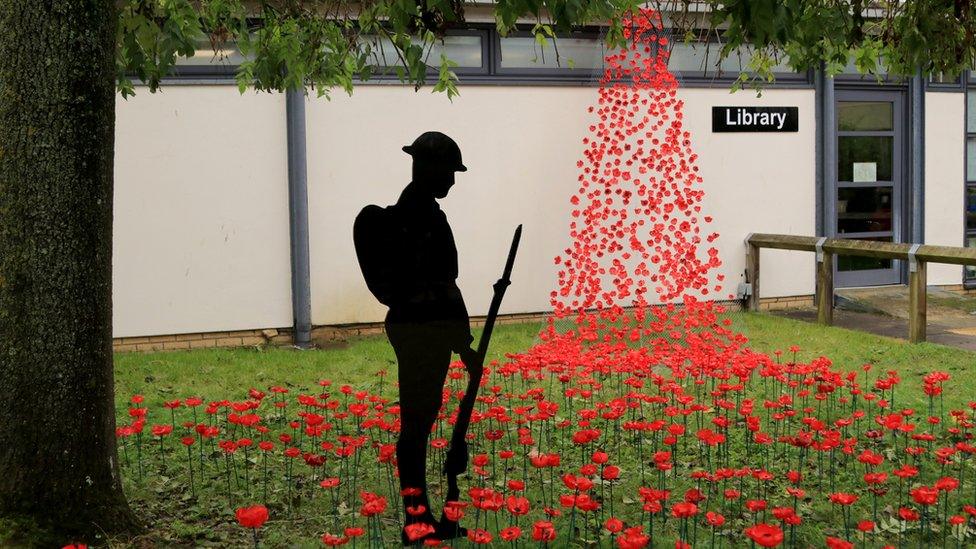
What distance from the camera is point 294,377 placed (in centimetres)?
773

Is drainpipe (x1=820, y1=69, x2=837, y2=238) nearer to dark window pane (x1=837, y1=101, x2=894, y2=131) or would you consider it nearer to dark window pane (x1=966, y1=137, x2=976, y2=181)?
dark window pane (x1=837, y1=101, x2=894, y2=131)

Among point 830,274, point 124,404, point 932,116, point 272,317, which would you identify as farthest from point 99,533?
point 932,116

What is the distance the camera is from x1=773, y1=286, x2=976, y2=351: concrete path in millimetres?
9516

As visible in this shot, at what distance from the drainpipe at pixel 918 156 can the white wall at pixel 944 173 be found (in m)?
0.07

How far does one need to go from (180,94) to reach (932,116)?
28.5 feet

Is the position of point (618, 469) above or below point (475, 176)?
below

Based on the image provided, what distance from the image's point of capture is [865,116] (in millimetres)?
11953

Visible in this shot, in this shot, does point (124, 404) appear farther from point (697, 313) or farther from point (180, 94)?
point (697, 313)

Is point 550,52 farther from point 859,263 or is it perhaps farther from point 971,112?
point 971,112

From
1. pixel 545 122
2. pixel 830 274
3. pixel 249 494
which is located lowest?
pixel 249 494

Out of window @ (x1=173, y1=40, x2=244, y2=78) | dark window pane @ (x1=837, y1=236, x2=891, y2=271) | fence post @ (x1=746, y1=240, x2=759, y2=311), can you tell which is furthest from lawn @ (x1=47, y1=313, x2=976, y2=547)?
dark window pane @ (x1=837, y1=236, x2=891, y2=271)

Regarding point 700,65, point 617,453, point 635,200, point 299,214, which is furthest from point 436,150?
point 700,65

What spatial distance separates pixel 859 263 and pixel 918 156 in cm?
146

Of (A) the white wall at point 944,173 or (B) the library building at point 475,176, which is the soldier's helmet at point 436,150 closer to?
(B) the library building at point 475,176
